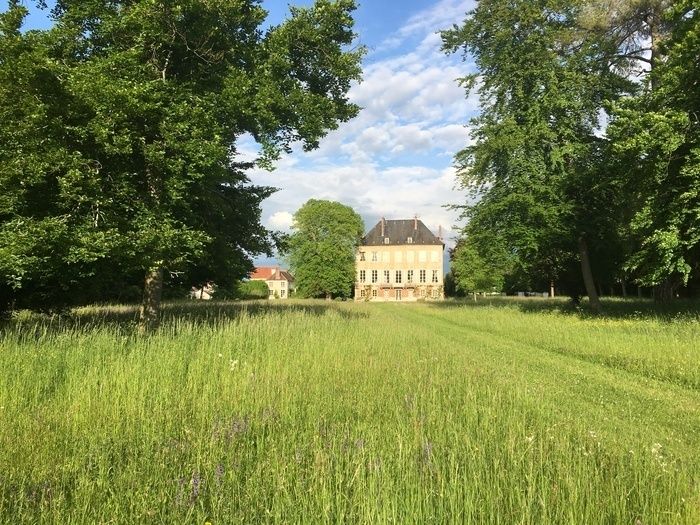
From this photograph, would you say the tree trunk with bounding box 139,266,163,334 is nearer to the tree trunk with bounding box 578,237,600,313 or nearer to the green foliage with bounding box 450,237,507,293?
the tree trunk with bounding box 578,237,600,313

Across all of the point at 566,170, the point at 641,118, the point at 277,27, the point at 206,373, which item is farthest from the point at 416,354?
the point at 566,170

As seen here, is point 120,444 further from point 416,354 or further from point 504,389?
point 416,354

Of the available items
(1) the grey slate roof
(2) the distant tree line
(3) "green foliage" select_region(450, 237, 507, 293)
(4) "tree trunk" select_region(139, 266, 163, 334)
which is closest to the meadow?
(4) "tree trunk" select_region(139, 266, 163, 334)

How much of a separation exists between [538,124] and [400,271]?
6311 cm

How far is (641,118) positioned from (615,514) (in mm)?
16846

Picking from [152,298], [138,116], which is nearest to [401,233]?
[152,298]

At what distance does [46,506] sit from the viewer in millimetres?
3377

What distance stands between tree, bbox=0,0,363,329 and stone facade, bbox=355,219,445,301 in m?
70.5

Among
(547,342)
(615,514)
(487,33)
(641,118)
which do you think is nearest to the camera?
(615,514)

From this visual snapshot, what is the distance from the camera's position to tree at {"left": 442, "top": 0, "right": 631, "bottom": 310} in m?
23.9

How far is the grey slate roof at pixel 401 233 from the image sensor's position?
87.4 meters

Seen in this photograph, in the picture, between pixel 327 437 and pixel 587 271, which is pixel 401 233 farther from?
pixel 327 437

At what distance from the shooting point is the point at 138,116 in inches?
450

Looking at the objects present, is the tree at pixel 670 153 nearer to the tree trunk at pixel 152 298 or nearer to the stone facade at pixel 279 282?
the tree trunk at pixel 152 298
